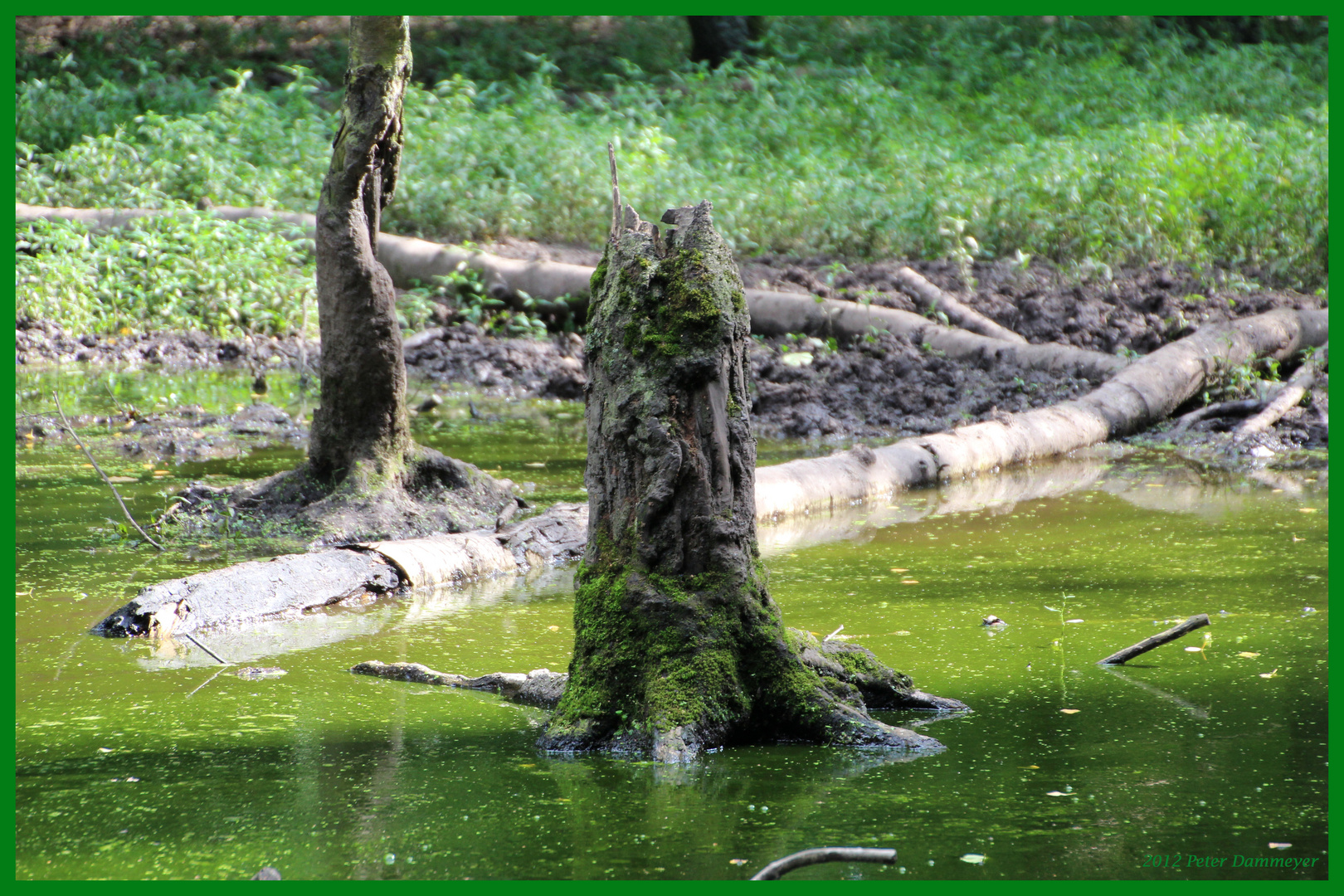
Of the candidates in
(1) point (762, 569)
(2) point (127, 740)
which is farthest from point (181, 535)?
(1) point (762, 569)

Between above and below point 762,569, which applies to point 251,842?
below

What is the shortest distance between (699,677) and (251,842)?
139cm

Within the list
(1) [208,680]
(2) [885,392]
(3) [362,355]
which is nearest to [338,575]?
(1) [208,680]

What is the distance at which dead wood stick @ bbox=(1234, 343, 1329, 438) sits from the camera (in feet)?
32.5

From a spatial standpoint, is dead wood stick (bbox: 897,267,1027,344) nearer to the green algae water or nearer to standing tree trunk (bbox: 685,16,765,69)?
the green algae water

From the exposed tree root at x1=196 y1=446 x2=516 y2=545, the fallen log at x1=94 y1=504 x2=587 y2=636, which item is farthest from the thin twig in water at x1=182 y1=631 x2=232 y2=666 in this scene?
the exposed tree root at x1=196 y1=446 x2=516 y2=545

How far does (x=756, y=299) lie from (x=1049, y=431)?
13.8ft

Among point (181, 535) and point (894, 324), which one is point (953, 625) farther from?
point (894, 324)

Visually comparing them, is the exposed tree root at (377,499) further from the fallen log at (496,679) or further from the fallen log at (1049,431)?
the fallen log at (496,679)

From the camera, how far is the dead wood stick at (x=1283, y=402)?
32.5ft

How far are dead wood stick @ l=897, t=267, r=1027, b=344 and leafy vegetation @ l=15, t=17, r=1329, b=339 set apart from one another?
2.75 ft

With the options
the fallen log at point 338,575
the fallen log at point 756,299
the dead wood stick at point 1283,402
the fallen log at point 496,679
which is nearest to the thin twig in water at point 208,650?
the fallen log at point 338,575

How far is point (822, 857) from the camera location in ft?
10.0

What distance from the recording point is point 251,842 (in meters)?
3.34
